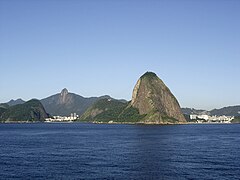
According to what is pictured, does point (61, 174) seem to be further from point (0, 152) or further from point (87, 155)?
point (0, 152)

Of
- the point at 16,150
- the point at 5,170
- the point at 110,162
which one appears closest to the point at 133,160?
the point at 110,162

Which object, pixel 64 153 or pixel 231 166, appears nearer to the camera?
pixel 231 166

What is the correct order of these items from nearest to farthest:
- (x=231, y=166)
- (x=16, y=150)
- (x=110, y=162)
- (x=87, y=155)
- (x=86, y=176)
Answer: (x=86, y=176) < (x=231, y=166) < (x=110, y=162) < (x=87, y=155) < (x=16, y=150)

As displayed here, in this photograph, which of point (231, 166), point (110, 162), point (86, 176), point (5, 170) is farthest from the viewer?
point (110, 162)

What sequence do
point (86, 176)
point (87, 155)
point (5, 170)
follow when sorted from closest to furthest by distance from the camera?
point (86, 176) < point (5, 170) < point (87, 155)

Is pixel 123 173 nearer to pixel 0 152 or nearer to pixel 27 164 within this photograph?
pixel 27 164

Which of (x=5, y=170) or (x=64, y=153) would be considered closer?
(x=5, y=170)

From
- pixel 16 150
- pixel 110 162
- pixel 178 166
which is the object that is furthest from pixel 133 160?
pixel 16 150

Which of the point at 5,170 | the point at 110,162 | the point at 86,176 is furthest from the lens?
the point at 110,162

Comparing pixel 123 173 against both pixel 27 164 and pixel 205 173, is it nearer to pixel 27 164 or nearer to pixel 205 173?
pixel 205 173
